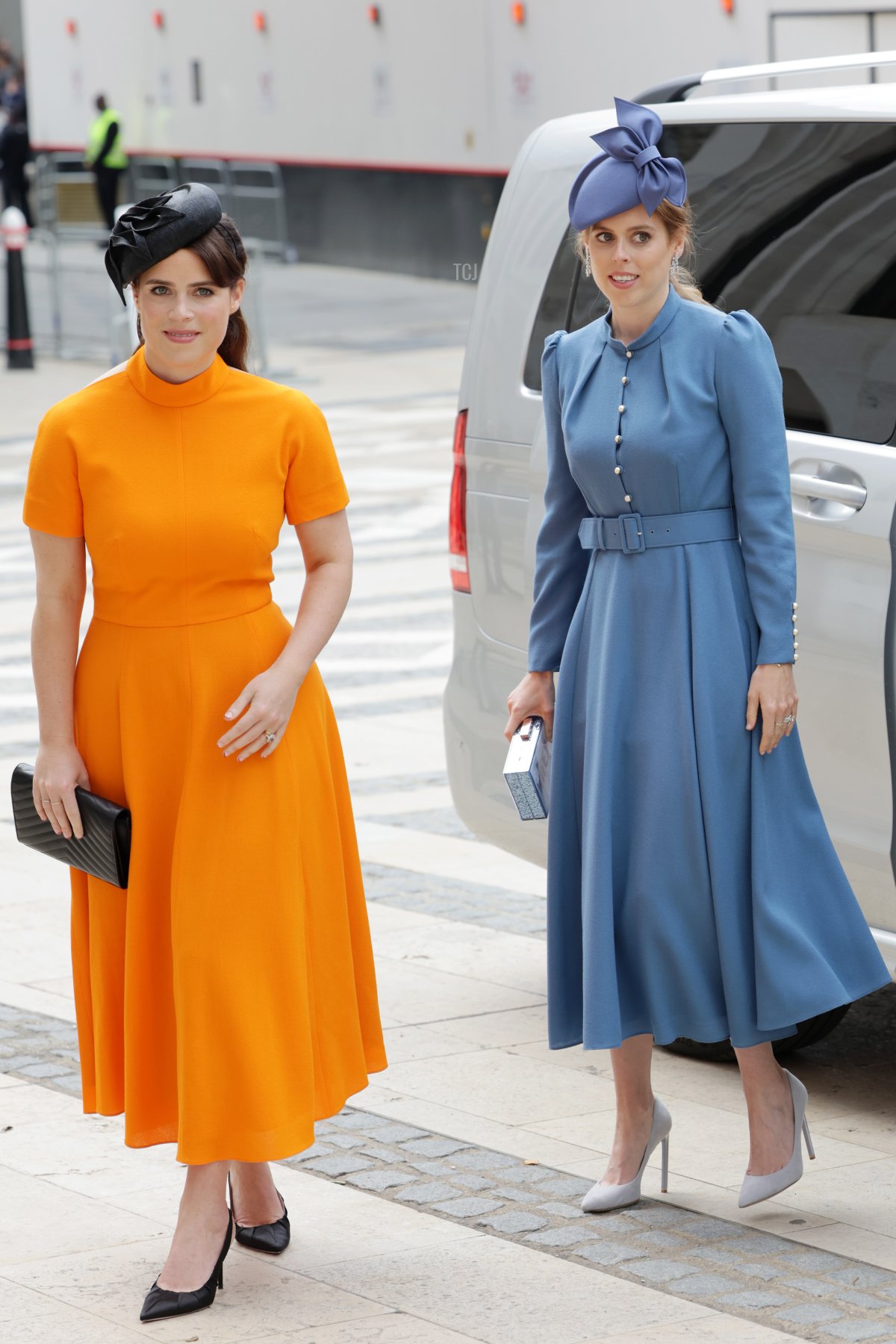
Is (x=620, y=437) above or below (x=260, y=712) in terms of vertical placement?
above

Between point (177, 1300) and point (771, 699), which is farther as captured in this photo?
point (771, 699)

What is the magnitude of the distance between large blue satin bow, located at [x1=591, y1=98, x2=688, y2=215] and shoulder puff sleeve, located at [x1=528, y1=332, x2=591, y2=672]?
420 millimetres

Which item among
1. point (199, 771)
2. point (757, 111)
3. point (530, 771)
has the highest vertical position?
point (757, 111)

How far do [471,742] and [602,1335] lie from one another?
215cm

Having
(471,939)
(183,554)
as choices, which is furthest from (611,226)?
(471,939)

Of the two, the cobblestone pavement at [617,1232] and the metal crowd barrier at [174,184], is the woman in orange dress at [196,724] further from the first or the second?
the metal crowd barrier at [174,184]

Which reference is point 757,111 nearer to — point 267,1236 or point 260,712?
point 260,712

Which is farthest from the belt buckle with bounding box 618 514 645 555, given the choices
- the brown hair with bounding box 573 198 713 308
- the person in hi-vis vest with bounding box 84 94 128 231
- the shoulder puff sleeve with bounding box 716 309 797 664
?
the person in hi-vis vest with bounding box 84 94 128 231

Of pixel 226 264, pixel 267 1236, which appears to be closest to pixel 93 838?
pixel 267 1236

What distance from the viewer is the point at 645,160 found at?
400 cm

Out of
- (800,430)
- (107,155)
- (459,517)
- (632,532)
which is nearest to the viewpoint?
(632,532)

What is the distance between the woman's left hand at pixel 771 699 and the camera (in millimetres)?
4023

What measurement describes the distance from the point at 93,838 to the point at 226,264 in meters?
0.99

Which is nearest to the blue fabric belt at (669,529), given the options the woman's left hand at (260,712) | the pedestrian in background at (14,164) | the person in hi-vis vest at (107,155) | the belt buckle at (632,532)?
the belt buckle at (632,532)
